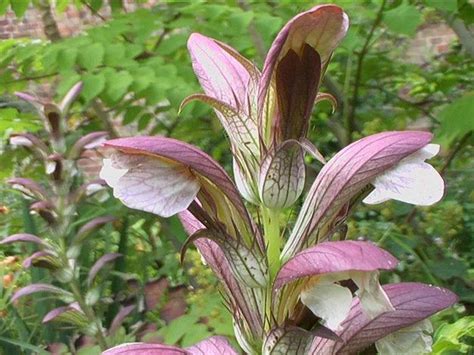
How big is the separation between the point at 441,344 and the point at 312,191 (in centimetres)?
50

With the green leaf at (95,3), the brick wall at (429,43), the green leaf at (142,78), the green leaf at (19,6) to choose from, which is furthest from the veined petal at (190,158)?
the brick wall at (429,43)

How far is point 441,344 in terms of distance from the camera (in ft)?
3.76

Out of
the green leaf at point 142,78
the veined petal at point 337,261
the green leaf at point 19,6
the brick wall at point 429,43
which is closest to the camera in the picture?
the veined petal at point 337,261

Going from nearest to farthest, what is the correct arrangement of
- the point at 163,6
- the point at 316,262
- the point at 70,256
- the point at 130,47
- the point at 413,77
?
the point at 316,262 < the point at 70,256 < the point at 130,47 < the point at 163,6 < the point at 413,77

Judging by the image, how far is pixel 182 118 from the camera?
99.9 inches

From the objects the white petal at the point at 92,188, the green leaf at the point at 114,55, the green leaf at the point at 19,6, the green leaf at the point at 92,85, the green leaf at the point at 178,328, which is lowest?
the green leaf at the point at 178,328

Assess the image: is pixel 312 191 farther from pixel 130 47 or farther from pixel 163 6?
pixel 163 6

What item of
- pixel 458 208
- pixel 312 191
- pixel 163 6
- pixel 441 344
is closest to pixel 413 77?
pixel 458 208

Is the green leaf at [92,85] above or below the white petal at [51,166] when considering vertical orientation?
above

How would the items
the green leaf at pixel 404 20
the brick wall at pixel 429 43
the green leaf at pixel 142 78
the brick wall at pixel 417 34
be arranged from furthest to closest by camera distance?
the brick wall at pixel 429 43, the brick wall at pixel 417 34, the green leaf at pixel 142 78, the green leaf at pixel 404 20

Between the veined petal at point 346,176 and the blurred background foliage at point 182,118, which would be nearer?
the veined petal at point 346,176

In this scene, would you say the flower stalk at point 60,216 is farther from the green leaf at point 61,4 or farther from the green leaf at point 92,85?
the green leaf at point 61,4

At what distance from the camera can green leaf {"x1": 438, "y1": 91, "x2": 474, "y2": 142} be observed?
1.90 metres

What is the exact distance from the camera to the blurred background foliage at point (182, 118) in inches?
79.4
